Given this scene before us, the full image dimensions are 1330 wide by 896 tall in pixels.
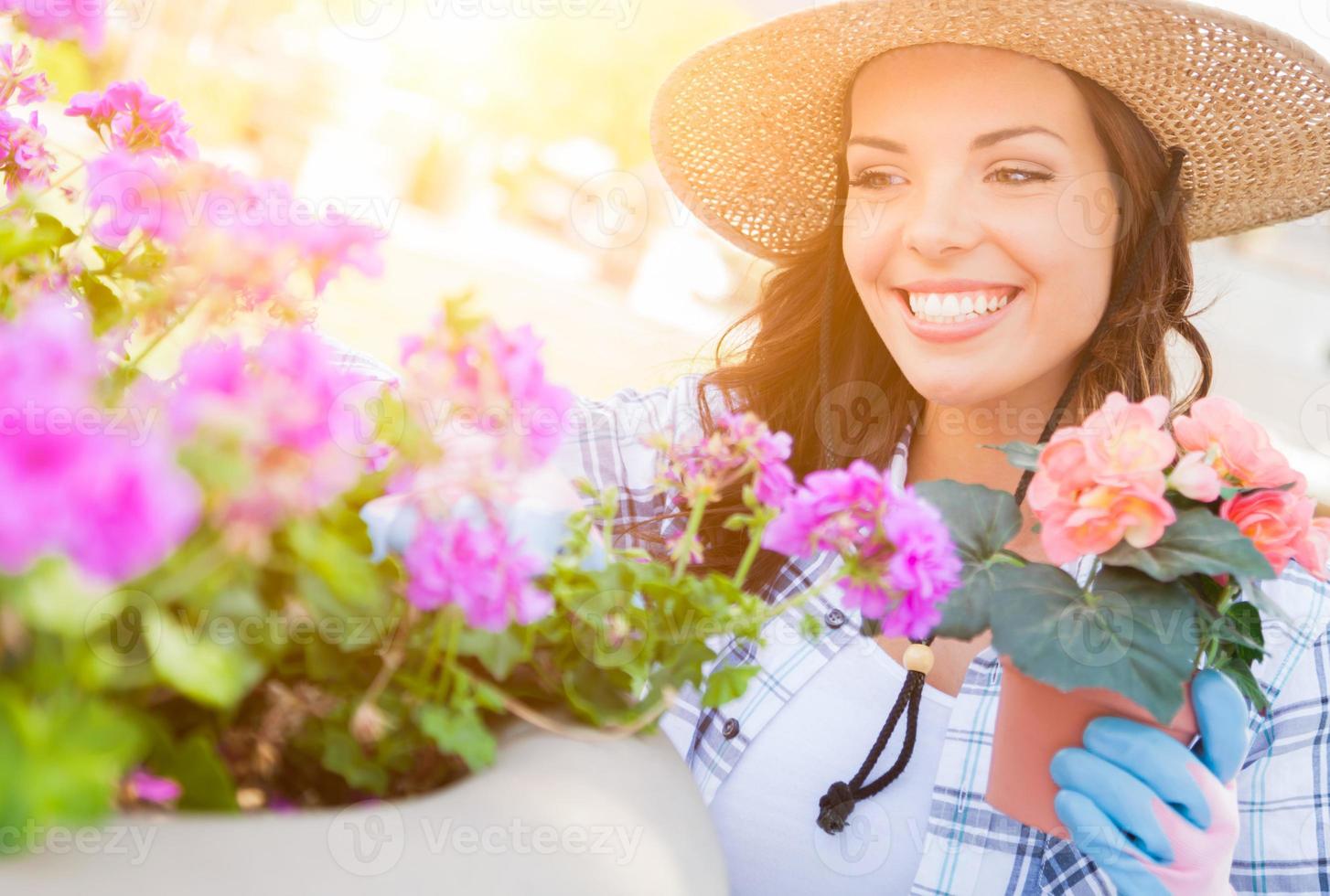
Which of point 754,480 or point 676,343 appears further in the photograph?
point 676,343

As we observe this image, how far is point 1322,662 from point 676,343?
16.3 feet

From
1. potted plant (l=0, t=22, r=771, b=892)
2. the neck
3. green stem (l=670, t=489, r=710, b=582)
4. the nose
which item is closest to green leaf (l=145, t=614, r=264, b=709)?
potted plant (l=0, t=22, r=771, b=892)

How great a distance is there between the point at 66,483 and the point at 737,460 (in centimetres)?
34

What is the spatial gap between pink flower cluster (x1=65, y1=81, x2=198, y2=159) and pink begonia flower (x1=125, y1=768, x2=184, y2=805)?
407 millimetres

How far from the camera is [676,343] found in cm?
608

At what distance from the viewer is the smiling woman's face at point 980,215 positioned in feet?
3.97

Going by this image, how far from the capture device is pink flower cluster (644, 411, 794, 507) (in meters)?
0.55

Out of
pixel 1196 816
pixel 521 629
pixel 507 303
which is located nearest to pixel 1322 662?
pixel 1196 816

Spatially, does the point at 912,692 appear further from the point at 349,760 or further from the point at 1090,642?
the point at 349,760

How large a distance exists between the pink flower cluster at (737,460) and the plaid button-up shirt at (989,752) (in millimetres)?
490

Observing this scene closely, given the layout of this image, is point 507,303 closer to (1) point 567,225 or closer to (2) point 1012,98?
(1) point 567,225

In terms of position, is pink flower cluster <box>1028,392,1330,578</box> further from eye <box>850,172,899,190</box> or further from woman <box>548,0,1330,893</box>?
eye <box>850,172,899,190</box>

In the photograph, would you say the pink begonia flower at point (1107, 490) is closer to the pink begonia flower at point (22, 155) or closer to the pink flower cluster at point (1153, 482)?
the pink flower cluster at point (1153, 482)

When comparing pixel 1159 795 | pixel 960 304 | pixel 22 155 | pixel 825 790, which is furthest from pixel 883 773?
pixel 22 155
